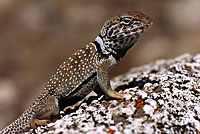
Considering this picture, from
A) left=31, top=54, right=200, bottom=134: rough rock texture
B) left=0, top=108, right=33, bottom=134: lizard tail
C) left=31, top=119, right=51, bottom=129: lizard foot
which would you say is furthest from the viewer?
left=0, top=108, right=33, bottom=134: lizard tail

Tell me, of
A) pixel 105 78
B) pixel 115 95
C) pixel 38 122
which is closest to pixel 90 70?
pixel 105 78

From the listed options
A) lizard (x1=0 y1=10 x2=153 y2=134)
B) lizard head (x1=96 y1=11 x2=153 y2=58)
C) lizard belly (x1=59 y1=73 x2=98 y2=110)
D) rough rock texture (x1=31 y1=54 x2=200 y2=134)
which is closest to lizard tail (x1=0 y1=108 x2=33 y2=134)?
lizard (x1=0 y1=10 x2=153 y2=134)

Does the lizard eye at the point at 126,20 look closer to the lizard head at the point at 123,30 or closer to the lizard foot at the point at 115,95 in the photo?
the lizard head at the point at 123,30

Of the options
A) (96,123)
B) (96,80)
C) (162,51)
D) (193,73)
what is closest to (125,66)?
(162,51)

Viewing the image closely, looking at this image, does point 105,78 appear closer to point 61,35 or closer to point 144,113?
point 144,113

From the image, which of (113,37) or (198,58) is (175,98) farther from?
(198,58)

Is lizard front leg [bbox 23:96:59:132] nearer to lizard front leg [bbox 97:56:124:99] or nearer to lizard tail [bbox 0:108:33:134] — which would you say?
lizard tail [bbox 0:108:33:134]

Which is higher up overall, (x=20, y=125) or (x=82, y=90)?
(x=82, y=90)
